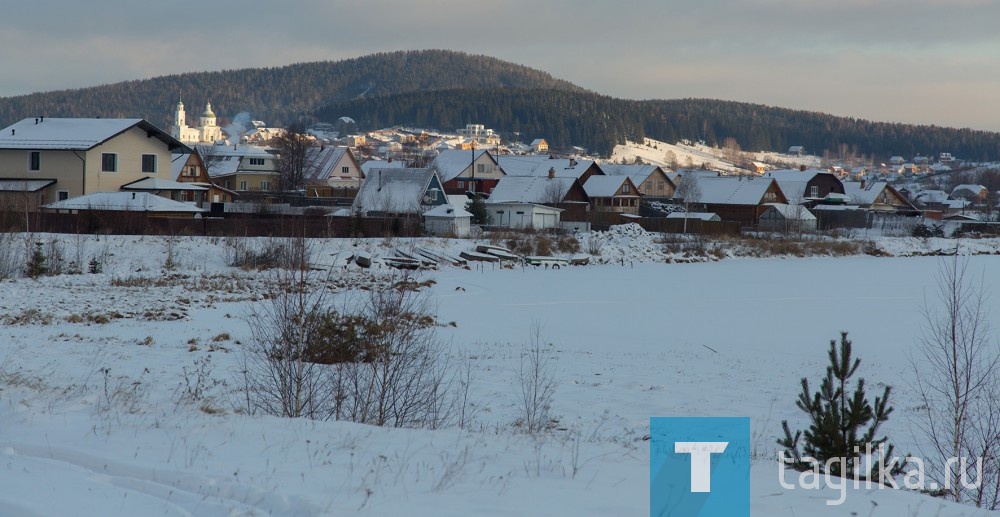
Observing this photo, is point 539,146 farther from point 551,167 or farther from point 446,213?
point 446,213

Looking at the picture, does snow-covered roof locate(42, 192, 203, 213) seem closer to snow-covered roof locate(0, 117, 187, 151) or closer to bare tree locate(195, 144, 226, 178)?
snow-covered roof locate(0, 117, 187, 151)

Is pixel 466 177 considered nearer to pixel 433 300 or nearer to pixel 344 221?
pixel 344 221

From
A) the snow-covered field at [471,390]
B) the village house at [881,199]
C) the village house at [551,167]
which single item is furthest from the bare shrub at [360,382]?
the village house at [881,199]

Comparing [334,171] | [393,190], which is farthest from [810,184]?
[393,190]

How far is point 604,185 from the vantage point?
8181 cm

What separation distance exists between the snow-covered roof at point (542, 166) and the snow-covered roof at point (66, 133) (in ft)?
137

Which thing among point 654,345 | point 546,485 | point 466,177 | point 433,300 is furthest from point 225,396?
point 466,177

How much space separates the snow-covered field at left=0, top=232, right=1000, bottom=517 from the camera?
665 centimetres

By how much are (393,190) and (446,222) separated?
12.8 metres

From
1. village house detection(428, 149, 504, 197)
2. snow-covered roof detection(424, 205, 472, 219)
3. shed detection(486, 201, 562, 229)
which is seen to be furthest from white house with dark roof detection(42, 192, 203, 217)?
village house detection(428, 149, 504, 197)

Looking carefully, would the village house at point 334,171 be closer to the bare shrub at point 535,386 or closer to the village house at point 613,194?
the village house at point 613,194

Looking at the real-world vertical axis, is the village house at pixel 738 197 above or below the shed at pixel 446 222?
above

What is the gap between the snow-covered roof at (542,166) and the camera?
8394 centimetres

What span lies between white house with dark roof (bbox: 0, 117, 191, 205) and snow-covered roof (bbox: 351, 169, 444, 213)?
47.0 feet
